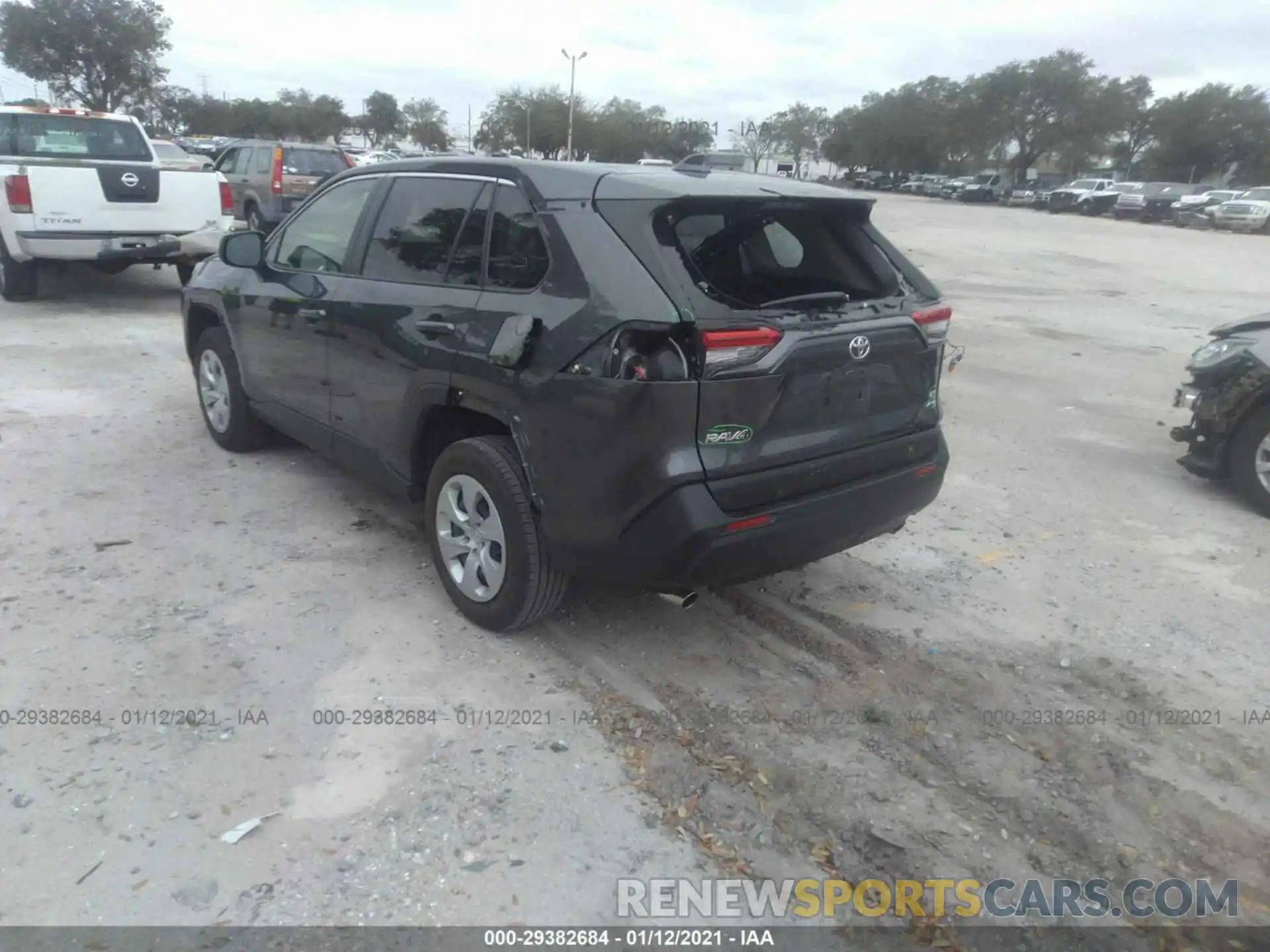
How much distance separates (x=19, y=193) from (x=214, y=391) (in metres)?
5.30

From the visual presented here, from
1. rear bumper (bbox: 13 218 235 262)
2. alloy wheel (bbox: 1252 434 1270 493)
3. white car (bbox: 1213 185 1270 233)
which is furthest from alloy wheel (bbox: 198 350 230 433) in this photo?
white car (bbox: 1213 185 1270 233)

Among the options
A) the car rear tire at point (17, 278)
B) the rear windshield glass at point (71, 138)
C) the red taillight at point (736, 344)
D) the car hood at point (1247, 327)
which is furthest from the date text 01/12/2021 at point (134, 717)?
the rear windshield glass at point (71, 138)

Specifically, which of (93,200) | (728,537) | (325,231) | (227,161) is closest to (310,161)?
(227,161)

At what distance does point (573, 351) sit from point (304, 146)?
53.7 ft

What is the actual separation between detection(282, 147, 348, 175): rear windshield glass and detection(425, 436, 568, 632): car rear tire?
14.9 metres

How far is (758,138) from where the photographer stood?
298 feet

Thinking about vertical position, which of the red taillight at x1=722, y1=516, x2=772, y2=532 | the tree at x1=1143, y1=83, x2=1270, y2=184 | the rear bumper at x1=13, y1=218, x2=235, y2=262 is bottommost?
the rear bumper at x1=13, y1=218, x2=235, y2=262

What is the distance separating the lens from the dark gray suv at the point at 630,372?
10.4 feet

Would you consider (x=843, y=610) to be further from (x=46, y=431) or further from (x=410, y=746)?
(x=46, y=431)

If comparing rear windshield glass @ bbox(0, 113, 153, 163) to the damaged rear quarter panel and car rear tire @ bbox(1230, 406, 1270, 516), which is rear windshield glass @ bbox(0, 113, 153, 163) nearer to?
the damaged rear quarter panel

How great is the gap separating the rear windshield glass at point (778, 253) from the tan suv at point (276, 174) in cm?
1450

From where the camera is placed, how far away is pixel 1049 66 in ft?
228

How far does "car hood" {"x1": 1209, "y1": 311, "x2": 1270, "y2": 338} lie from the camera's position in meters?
5.98

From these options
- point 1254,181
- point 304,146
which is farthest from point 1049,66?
point 304,146
